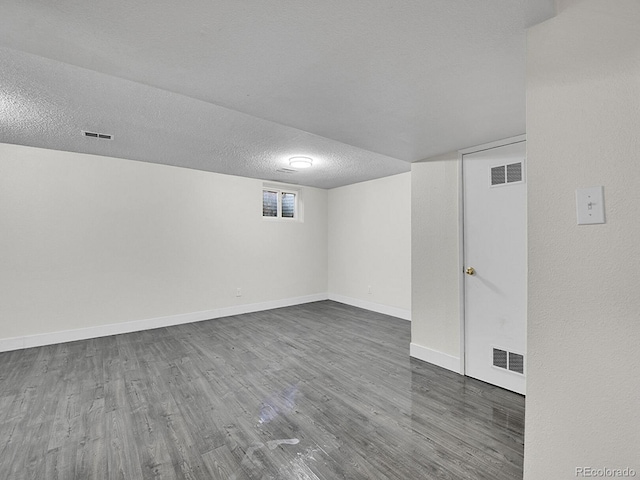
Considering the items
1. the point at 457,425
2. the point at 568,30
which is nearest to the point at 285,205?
the point at 457,425

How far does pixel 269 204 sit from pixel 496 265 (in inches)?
164

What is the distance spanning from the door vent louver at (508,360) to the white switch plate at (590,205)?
1908 millimetres

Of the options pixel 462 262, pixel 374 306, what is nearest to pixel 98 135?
pixel 462 262

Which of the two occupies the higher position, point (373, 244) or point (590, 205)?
point (590, 205)

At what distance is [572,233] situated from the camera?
3.45 feet

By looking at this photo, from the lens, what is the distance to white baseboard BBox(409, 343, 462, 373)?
2846 mm

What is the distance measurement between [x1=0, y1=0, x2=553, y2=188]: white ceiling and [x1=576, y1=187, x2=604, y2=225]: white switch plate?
2.39ft

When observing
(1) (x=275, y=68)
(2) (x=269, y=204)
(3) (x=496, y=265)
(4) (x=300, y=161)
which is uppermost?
(4) (x=300, y=161)

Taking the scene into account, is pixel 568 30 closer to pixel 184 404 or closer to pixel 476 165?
pixel 476 165

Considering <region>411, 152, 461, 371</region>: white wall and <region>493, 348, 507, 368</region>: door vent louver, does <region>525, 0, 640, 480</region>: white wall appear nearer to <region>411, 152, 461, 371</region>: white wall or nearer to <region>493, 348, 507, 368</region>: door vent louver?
<region>493, 348, 507, 368</region>: door vent louver

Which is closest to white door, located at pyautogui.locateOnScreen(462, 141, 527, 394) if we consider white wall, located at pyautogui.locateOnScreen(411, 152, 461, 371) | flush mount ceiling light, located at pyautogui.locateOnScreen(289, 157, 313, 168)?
white wall, located at pyautogui.locateOnScreen(411, 152, 461, 371)

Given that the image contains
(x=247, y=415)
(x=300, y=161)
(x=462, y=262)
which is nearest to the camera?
(x=247, y=415)

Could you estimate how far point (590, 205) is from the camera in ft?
3.32

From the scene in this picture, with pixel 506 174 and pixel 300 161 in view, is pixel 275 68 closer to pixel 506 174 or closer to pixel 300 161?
pixel 506 174
